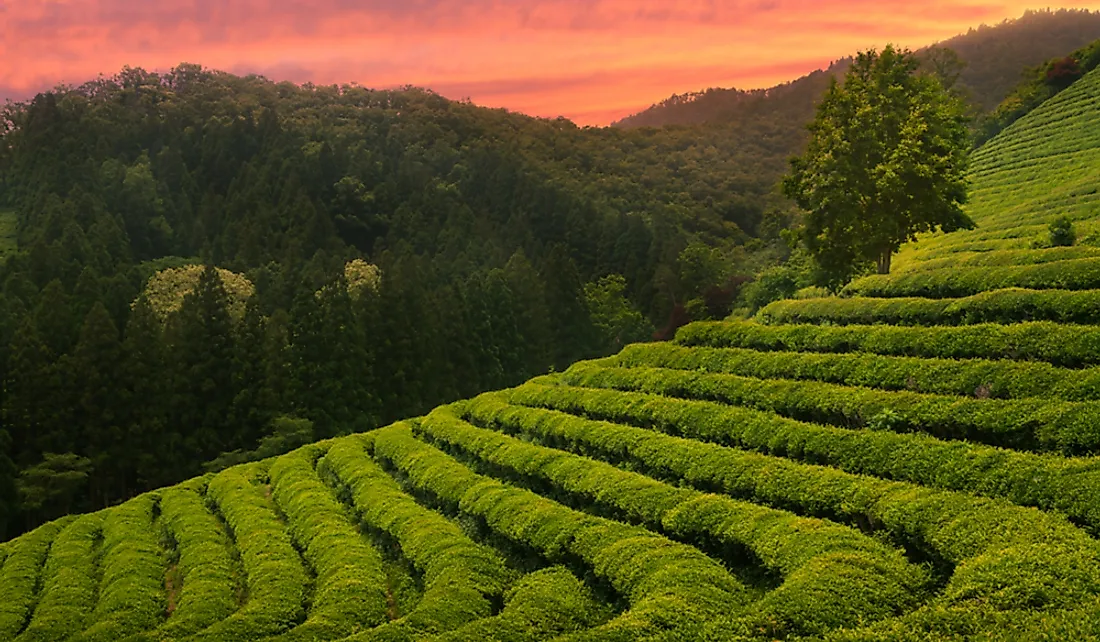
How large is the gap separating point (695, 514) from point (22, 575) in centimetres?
2175

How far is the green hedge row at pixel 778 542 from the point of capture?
1157cm

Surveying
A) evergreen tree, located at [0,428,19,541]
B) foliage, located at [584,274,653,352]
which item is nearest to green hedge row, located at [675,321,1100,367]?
evergreen tree, located at [0,428,19,541]

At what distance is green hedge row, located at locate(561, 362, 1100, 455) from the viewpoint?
15.0 meters

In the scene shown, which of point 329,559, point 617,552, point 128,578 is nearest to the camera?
point 617,552

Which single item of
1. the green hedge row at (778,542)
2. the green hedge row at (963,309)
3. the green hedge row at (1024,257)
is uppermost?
the green hedge row at (1024,257)

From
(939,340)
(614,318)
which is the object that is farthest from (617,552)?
(614,318)

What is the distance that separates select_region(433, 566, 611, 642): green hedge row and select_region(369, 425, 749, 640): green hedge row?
58 cm

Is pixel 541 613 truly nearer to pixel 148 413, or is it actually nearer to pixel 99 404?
pixel 148 413

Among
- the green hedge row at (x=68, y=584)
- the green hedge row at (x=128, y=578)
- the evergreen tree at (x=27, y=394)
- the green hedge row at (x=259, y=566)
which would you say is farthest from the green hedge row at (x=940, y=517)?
the evergreen tree at (x=27, y=394)

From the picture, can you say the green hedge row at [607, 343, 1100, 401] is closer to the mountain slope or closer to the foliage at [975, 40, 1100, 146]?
the mountain slope

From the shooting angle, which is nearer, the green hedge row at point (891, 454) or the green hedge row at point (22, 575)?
the green hedge row at point (891, 454)

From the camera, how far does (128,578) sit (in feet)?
73.2

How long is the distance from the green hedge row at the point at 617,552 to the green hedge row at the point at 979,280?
14.5 m

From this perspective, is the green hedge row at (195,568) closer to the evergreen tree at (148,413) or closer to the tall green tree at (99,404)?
the evergreen tree at (148,413)
